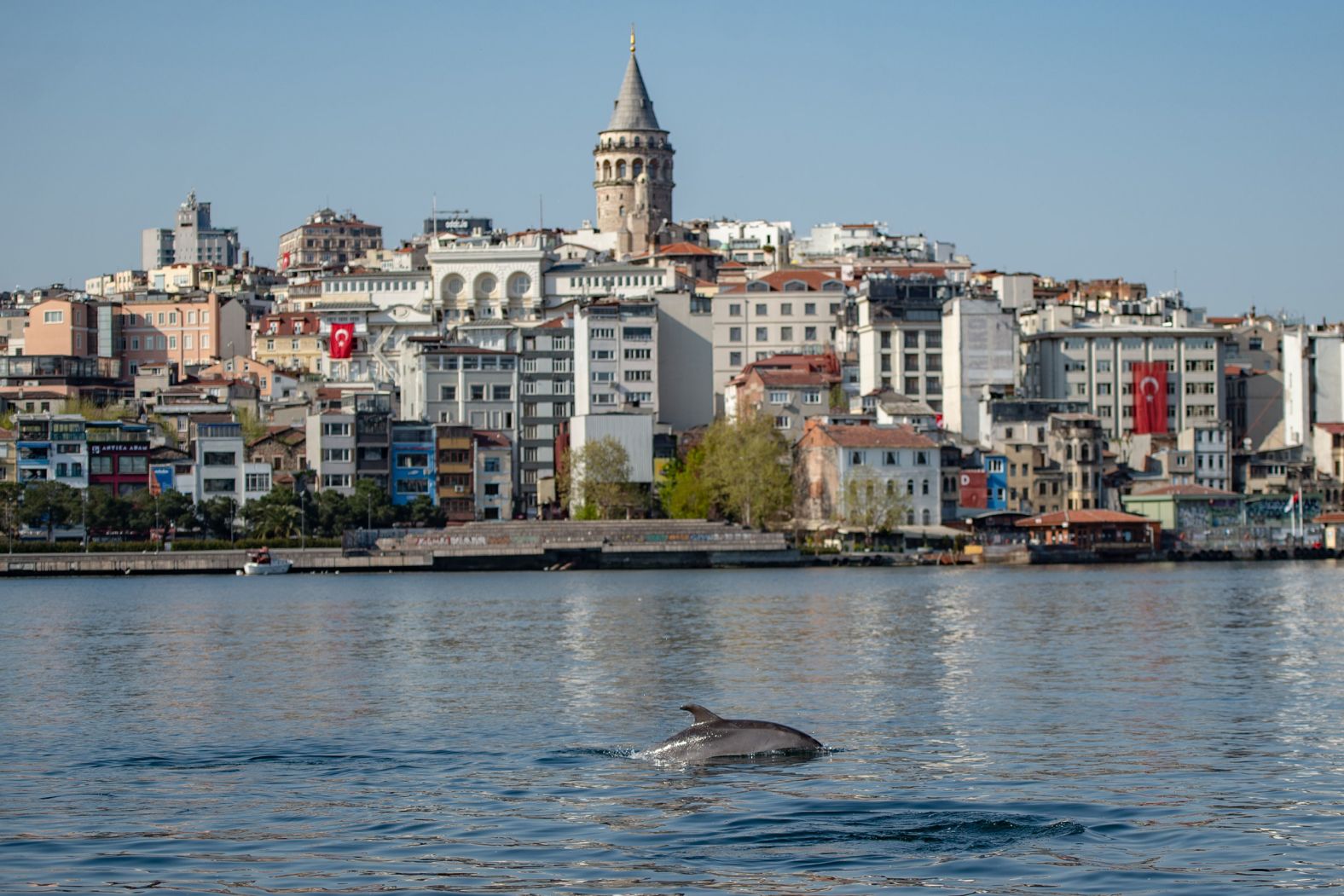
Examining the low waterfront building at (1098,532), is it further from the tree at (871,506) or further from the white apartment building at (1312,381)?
the white apartment building at (1312,381)

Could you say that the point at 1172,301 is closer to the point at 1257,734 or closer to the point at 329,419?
the point at 329,419

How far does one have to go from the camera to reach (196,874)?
707 inches

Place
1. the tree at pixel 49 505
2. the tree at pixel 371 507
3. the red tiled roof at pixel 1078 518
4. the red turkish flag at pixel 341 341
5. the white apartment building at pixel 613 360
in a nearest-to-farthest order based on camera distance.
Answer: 1. the tree at pixel 49 505
2. the red tiled roof at pixel 1078 518
3. the tree at pixel 371 507
4. the white apartment building at pixel 613 360
5. the red turkish flag at pixel 341 341

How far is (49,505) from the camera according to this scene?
109 metres

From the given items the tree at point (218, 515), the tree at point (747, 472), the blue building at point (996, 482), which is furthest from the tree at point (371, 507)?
the blue building at point (996, 482)

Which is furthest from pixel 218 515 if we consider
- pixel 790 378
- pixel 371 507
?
pixel 790 378

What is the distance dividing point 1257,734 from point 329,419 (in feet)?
310

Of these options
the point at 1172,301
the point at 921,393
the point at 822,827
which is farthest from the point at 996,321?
the point at 822,827

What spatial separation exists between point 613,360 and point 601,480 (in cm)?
1673

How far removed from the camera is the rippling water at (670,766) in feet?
59.6

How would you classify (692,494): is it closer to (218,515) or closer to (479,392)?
(479,392)

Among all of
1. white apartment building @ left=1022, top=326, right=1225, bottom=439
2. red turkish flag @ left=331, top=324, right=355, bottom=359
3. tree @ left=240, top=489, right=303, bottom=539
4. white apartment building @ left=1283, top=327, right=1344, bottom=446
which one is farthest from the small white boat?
white apartment building @ left=1283, top=327, right=1344, bottom=446

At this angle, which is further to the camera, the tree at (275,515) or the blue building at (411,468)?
the blue building at (411,468)

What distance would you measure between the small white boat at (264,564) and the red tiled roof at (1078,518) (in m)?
41.0
